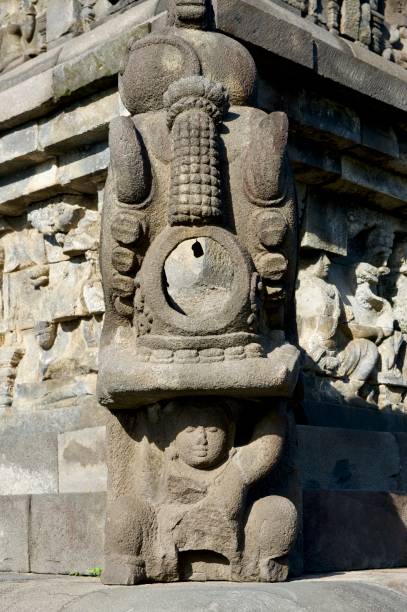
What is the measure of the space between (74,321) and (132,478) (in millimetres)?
2539

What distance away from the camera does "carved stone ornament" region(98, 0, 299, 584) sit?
5137 millimetres

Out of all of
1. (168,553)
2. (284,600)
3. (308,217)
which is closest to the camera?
(284,600)

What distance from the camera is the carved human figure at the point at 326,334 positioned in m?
7.86

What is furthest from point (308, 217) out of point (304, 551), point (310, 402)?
point (304, 551)

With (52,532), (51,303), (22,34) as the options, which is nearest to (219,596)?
(52,532)

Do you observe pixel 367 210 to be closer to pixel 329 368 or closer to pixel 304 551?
pixel 329 368

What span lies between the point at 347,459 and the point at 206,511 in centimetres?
207

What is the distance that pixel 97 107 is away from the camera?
747 cm

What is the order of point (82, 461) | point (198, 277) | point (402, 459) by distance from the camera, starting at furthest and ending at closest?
point (402, 459) → point (82, 461) → point (198, 277)

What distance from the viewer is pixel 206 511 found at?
517cm

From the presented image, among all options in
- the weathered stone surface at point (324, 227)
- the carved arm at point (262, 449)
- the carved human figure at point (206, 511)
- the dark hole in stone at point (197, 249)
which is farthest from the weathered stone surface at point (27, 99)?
the carved arm at point (262, 449)

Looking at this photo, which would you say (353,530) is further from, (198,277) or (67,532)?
(198,277)

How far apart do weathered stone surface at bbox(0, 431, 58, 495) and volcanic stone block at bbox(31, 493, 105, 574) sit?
707 millimetres

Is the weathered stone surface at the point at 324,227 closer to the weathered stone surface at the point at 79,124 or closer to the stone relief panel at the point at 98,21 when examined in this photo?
the stone relief panel at the point at 98,21
